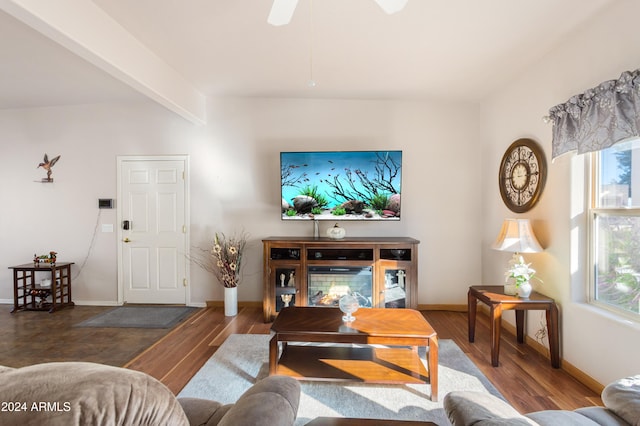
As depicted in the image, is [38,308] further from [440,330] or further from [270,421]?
[440,330]

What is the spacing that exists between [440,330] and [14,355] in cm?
411

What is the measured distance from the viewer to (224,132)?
3.81m

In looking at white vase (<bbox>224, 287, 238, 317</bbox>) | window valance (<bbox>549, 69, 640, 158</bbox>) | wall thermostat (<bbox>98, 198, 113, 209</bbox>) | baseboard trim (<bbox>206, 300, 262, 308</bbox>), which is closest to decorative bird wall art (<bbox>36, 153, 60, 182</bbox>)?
wall thermostat (<bbox>98, 198, 113, 209</bbox>)

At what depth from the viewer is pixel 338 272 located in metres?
3.32

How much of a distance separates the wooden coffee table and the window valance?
1736 millimetres

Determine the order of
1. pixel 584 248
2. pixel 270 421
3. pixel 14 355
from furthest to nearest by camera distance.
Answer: pixel 14 355
pixel 584 248
pixel 270 421

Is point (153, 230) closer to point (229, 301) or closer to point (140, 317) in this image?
point (140, 317)

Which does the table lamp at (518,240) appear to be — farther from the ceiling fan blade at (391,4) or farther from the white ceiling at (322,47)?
the ceiling fan blade at (391,4)

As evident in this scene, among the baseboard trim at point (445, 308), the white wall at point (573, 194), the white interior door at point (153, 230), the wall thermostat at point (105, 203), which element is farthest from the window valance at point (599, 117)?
the wall thermostat at point (105, 203)

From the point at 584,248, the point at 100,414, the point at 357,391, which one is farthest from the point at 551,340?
the point at 100,414

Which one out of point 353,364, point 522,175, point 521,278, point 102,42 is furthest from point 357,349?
point 102,42

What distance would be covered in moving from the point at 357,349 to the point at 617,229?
6.89 ft

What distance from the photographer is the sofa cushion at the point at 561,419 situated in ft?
3.41

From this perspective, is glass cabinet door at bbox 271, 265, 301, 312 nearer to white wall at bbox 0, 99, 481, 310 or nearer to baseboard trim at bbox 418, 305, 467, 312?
white wall at bbox 0, 99, 481, 310
